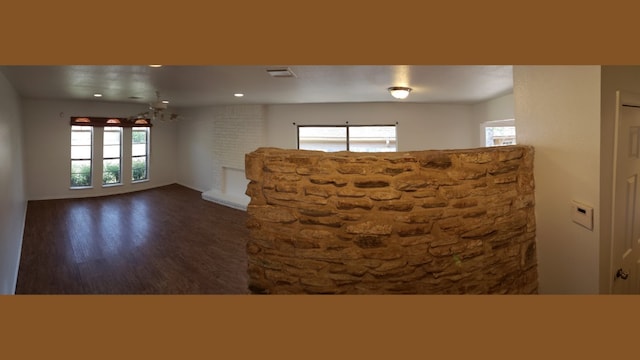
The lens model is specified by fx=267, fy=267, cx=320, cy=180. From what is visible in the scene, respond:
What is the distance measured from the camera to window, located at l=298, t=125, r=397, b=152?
213 inches

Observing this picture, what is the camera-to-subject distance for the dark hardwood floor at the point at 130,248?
2.66 metres

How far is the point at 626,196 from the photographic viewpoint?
142 cm

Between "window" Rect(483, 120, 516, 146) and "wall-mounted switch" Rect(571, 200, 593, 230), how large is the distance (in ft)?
10.2

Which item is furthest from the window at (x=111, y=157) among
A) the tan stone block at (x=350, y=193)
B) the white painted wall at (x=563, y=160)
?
the white painted wall at (x=563, y=160)

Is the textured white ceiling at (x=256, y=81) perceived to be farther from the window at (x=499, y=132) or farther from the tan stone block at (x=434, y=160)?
the tan stone block at (x=434, y=160)

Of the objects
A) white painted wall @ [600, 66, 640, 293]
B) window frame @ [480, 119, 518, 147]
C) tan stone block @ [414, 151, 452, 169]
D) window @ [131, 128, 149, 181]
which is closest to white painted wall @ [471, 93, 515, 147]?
window frame @ [480, 119, 518, 147]

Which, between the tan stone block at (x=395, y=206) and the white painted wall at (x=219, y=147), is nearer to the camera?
the tan stone block at (x=395, y=206)

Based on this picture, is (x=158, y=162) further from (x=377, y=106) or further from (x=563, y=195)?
(x=563, y=195)

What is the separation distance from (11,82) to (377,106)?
507 cm

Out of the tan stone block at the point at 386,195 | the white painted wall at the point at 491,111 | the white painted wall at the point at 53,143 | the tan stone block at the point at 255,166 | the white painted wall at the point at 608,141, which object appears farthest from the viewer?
the white painted wall at the point at 53,143

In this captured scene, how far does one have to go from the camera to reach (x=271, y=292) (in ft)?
5.11

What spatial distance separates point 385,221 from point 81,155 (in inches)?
205

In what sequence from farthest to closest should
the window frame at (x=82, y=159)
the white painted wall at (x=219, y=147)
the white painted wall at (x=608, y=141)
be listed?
the white painted wall at (x=219, y=147) < the window frame at (x=82, y=159) < the white painted wall at (x=608, y=141)

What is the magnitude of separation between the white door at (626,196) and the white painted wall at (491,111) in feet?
7.01
